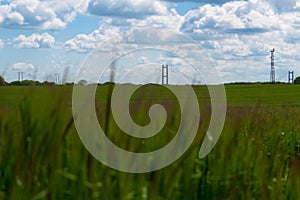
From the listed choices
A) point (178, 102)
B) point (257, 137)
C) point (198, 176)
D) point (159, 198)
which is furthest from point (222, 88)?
point (257, 137)

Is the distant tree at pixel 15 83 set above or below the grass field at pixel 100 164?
above

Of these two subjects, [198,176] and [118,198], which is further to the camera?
[198,176]

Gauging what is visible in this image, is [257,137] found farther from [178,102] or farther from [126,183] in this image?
[126,183]

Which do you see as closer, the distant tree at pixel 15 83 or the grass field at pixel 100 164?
the grass field at pixel 100 164

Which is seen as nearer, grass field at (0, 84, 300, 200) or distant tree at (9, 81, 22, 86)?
grass field at (0, 84, 300, 200)

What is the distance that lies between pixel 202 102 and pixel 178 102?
362mm

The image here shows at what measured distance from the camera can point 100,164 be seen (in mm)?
3924

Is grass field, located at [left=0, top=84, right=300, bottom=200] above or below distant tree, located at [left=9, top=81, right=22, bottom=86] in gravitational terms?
below

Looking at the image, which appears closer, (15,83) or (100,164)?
(100,164)

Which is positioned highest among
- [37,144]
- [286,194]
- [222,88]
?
[222,88]

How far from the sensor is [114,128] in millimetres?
4223

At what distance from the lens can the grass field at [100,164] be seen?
3.68 m

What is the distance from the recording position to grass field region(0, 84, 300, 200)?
3.68 metres

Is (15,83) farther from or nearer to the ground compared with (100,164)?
farther from the ground
